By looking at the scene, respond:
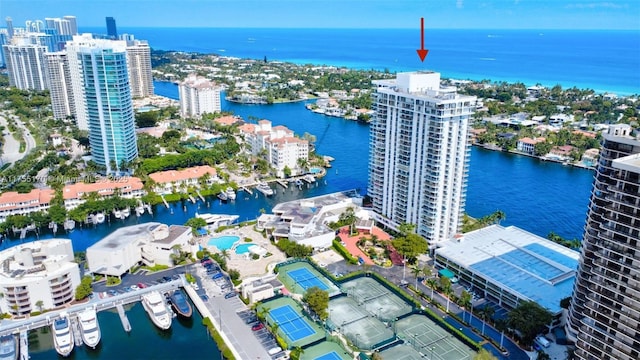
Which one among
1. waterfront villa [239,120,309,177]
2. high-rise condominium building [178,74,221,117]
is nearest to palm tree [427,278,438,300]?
waterfront villa [239,120,309,177]

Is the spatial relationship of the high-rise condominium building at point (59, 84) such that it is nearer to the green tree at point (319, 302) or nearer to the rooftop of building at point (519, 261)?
the green tree at point (319, 302)

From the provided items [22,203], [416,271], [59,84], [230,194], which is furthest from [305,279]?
[59,84]

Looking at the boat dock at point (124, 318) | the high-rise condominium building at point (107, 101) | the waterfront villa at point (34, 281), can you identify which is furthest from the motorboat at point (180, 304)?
the high-rise condominium building at point (107, 101)

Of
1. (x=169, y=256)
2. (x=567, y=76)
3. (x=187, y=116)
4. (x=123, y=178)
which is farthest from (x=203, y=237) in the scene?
(x=567, y=76)

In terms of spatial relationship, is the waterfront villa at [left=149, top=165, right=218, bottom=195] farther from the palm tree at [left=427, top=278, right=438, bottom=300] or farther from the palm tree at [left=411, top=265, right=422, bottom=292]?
the palm tree at [left=427, top=278, right=438, bottom=300]

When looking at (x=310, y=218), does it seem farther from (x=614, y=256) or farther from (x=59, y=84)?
(x=59, y=84)
